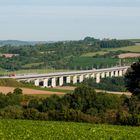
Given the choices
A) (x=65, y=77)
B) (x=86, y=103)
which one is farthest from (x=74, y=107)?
(x=65, y=77)

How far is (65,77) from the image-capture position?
15988 centimetres

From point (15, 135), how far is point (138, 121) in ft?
55.8

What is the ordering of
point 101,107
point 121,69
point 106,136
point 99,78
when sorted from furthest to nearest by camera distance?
point 121,69 < point 99,78 < point 101,107 < point 106,136

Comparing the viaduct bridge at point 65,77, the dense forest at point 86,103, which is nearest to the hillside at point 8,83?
the viaduct bridge at point 65,77

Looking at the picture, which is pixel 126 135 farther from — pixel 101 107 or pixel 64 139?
pixel 101 107

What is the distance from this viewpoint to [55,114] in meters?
45.6

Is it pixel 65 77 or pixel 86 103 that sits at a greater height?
pixel 65 77

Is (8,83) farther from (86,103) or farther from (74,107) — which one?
(74,107)

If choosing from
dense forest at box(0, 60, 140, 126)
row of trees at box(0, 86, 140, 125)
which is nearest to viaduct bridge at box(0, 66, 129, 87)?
dense forest at box(0, 60, 140, 126)

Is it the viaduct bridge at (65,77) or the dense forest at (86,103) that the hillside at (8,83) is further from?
the dense forest at (86,103)

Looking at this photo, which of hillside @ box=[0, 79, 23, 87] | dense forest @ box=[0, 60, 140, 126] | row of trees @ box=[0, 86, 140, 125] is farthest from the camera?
hillside @ box=[0, 79, 23, 87]

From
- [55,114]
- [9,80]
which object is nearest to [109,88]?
[9,80]

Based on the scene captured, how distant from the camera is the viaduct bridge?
143750mm

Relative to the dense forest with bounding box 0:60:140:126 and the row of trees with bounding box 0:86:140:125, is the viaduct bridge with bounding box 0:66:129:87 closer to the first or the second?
the dense forest with bounding box 0:60:140:126
